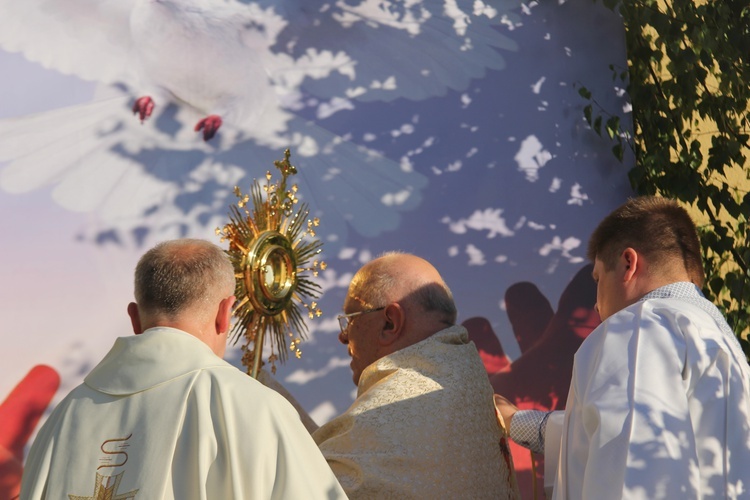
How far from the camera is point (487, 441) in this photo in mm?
3320

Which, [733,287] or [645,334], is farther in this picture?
[733,287]

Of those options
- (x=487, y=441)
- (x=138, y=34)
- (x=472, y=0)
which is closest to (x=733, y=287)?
(x=472, y=0)

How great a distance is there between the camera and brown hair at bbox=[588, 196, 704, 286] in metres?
3.18

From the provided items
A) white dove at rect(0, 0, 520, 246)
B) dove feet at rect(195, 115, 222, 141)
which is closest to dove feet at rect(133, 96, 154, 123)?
white dove at rect(0, 0, 520, 246)

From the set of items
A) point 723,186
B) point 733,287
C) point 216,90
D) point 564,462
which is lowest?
point 564,462

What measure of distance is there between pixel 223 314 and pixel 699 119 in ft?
12.9

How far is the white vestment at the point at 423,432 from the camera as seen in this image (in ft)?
10.2

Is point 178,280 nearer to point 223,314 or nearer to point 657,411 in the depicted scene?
point 223,314

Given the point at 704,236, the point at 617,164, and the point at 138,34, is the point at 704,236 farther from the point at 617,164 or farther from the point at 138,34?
the point at 138,34

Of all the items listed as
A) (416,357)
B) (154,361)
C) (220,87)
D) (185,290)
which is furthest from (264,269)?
(220,87)

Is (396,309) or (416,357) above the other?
(396,309)

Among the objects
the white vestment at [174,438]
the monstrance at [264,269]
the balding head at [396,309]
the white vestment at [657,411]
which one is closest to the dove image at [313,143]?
the monstrance at [264,269]

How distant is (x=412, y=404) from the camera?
320 centimetres

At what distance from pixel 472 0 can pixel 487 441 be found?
10.0ft
